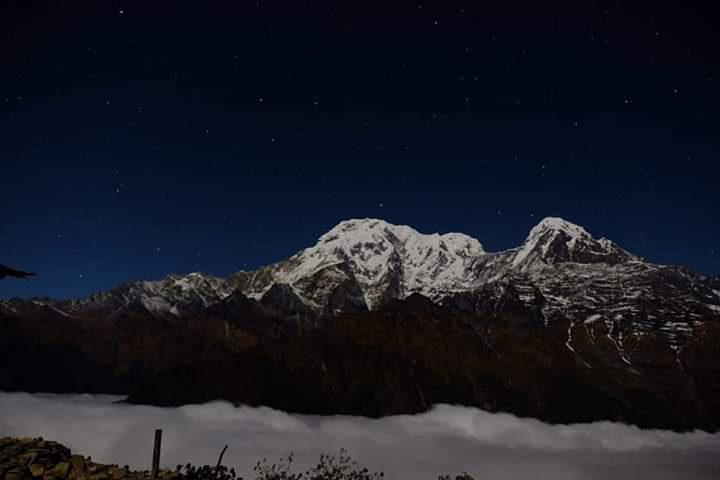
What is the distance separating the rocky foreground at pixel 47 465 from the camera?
3183 cm

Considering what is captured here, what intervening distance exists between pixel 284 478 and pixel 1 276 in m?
26.7

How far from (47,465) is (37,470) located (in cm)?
66

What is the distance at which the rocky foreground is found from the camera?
104 ft

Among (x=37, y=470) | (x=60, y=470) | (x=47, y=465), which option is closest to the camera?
(x=37, y=470)

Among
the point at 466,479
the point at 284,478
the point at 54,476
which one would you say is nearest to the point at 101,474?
the point at 54,476

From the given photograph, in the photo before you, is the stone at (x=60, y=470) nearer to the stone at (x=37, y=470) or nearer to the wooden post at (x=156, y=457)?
the stone at (x=37, y=470)

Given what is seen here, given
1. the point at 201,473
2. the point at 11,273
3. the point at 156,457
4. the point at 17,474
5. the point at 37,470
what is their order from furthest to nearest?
the point at 201,473, the point at 37,470, the point at 156,457, the point at 17,474, the point at 11,273

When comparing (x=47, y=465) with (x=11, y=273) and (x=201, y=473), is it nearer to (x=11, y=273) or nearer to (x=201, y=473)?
(x=201, y=473)

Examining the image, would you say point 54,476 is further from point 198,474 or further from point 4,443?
point 198,474

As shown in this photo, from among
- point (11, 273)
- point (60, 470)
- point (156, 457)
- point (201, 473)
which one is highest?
point (11, 273)

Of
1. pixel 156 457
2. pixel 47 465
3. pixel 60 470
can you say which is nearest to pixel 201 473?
pixel 156 457

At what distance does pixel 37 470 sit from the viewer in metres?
32.2

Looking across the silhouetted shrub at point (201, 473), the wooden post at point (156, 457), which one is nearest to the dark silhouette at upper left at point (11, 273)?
the wooden post at point (156, 457)

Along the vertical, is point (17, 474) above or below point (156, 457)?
below
